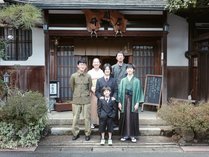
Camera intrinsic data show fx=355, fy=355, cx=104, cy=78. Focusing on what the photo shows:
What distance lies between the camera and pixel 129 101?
8859 mm

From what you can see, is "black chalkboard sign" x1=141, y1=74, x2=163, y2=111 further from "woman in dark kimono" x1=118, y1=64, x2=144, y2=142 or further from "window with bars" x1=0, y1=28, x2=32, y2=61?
"window with bars" x1=0, y1=28, x2=32, y2=61

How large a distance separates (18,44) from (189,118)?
684cm

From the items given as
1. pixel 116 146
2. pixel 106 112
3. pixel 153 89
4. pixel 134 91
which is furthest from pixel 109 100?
pixel 153 89

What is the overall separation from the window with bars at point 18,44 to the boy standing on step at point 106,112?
4.70m

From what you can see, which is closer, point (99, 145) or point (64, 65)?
point (99, 145)

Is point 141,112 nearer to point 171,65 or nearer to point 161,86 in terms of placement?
point 161,86

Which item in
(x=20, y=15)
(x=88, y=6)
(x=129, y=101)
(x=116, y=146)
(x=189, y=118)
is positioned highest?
(x=88, y=6)

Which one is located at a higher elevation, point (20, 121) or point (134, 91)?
point (134, 91)

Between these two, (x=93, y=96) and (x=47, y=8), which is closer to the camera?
(x=93, y=96)

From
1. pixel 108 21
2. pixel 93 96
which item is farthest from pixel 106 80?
pixel 108 21

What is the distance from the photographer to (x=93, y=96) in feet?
31.0

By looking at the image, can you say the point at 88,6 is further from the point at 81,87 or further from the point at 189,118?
the point at 189,118

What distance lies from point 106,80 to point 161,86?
3.53 metres

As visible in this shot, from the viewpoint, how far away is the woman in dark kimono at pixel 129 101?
8.84 m
